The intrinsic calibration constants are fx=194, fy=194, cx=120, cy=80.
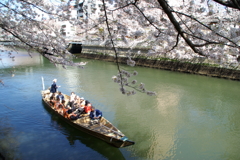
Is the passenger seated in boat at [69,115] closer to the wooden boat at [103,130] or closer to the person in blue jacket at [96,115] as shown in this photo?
the wooden boat at [103,130]

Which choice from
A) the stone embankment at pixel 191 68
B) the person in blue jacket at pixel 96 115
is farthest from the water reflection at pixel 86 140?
the stone embankment at pixel 191 68

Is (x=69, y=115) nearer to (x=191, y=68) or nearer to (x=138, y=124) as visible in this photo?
(x=138, y=124)

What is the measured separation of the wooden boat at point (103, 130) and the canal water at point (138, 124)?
0.26 metres

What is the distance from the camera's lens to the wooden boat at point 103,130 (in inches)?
179

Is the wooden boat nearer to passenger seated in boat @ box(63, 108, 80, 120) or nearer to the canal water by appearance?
passenger seated in boat @ box(63, 108, 80, 120)

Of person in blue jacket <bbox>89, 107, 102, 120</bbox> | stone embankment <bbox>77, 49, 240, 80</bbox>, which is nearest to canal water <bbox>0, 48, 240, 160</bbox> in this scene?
person in blue jacket <bbox>89, 107, 102, 120</bbox>

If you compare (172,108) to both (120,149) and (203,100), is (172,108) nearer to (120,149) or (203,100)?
(203,100)

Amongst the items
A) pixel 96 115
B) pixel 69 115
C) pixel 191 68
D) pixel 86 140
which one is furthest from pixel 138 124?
pixel 191 68

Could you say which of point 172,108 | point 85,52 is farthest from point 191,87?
point 85,52

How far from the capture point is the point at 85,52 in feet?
86.3

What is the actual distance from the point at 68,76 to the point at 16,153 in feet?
29.1

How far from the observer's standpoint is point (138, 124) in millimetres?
6285

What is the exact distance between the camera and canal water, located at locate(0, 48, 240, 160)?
4.86m

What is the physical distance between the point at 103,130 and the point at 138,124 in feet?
5.18
